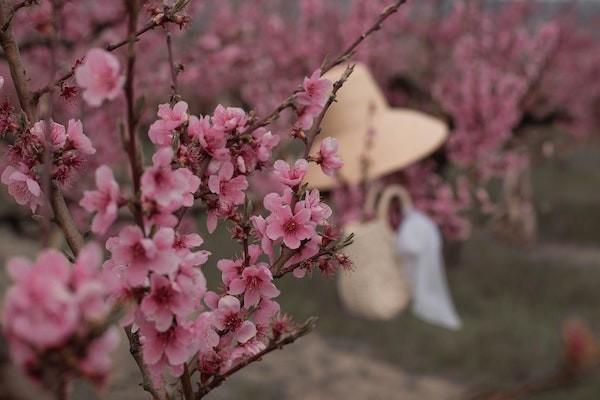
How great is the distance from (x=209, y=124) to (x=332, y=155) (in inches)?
9.8

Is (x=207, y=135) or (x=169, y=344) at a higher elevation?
(x=207, y=135)

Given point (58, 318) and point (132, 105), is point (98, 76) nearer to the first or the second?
point (132, 105)

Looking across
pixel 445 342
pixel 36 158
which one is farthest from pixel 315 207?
pixel 445 342

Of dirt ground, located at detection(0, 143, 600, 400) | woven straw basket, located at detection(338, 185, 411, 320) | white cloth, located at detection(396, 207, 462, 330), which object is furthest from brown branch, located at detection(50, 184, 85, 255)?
dirt ground, located at detection(0, 143, 600, 400)

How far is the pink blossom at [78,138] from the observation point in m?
1.06

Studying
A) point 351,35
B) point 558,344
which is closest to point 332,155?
point 558,344

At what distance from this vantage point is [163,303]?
92 cm

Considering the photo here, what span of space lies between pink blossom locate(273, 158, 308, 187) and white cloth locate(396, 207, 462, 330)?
110 inches

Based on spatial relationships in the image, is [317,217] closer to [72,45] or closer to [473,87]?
[72,45]

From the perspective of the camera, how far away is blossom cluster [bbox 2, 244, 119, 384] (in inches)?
23.4

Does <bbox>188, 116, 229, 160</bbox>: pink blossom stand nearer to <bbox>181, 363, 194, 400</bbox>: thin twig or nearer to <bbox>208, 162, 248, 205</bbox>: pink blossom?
<bbox>208, 162, 248, 205</bbox>: pink blossom

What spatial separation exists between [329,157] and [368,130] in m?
3.01

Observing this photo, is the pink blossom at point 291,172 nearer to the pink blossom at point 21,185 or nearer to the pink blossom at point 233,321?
the pink blossom at point 233,321

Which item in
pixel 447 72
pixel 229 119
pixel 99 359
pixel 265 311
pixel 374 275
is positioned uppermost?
pixel 447 72
